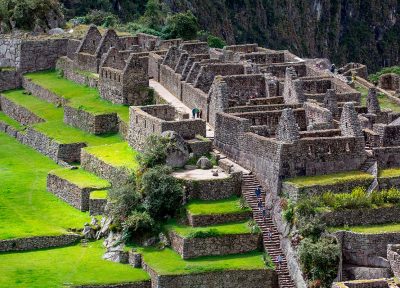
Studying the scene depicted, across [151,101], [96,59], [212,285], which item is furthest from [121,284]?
[96,59]

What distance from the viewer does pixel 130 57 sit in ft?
252

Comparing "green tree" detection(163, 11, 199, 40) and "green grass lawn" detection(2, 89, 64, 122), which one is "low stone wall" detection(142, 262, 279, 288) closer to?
"green grass lawn" detection(2, 89, 64, 122)

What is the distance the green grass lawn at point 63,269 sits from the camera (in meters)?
56.7

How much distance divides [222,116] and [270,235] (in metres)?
7.34

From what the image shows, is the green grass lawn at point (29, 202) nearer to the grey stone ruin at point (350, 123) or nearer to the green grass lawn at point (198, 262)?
the green grass lawn at point (198, 262)

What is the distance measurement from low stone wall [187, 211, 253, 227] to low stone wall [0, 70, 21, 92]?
33084 mm

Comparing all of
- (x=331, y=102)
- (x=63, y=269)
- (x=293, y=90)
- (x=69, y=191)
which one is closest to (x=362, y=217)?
(x=331, y=102)

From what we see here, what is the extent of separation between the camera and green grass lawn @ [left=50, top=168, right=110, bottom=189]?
66.2 m

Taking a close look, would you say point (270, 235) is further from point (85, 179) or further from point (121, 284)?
point (85, 179)

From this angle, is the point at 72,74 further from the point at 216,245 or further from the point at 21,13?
the point at 216,245

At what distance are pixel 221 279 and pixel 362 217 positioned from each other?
221 inches

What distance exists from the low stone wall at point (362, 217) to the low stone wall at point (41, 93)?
87.1 ft

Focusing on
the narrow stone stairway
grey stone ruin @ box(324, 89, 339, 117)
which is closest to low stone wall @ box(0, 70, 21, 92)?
grey stone ruin @ box(324, 89, 339, 117)

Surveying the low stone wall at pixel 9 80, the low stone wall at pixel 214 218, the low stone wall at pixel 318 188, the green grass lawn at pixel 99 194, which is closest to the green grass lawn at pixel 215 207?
the low stone wall at pixel 214 218
